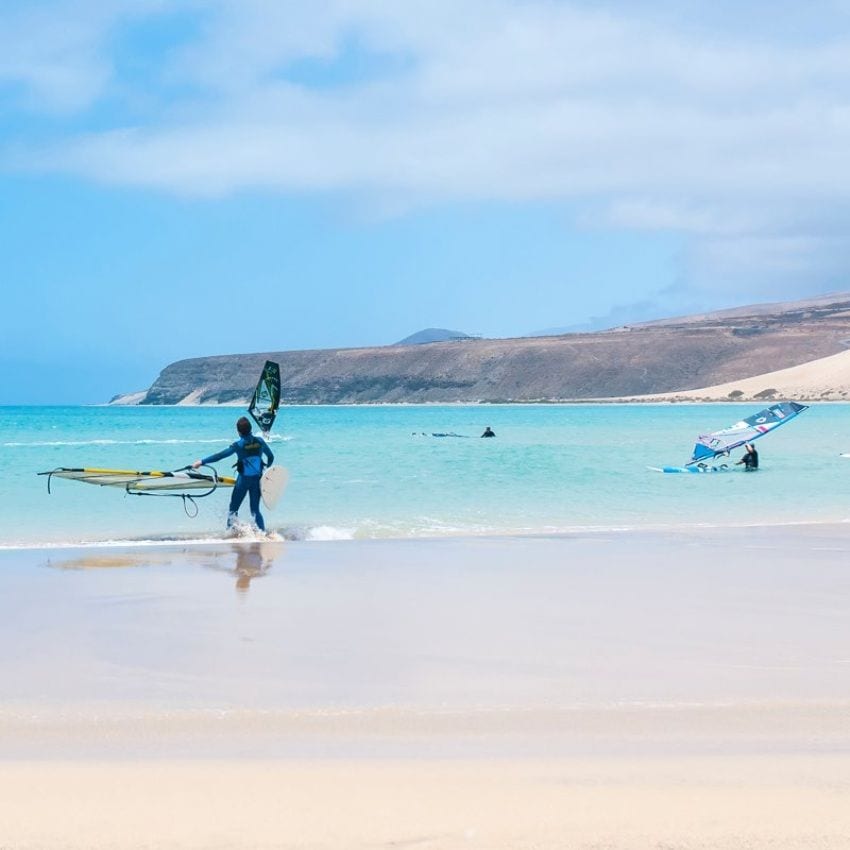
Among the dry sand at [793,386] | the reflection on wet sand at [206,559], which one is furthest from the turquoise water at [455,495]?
the dry sand at [793,386]

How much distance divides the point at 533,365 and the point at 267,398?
496 ft

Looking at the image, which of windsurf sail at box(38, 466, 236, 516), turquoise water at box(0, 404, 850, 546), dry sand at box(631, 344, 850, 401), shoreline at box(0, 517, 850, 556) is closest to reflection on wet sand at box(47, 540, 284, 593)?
shoreline at box(0, 517, 850, 556)

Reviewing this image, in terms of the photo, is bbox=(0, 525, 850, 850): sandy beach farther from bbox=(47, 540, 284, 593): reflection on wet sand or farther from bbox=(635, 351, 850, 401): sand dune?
bbox=(635, 351, 850, 401): sand dune

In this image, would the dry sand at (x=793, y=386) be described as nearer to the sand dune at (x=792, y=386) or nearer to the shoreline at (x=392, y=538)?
the sand dune at (x=792, y=386)

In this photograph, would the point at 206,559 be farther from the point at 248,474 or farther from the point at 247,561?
the point at 248,474

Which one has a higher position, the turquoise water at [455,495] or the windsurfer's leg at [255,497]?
the windsurfer's leg at [255,497]

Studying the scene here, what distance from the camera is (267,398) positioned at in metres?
19.4

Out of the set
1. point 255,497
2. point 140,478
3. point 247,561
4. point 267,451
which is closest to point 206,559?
point 247,561

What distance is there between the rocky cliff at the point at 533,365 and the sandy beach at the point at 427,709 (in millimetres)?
147317

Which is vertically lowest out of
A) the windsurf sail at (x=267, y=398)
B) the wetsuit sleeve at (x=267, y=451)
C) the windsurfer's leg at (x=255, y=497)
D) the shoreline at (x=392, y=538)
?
the shoreline at (x=392, y=538)

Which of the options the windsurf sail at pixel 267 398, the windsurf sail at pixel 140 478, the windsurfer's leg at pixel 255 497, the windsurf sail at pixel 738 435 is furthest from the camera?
the windsurf sail at pixel 738 435

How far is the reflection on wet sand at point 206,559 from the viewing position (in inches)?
443

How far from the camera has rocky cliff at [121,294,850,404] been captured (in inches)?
6240

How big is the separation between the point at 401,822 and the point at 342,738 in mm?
1168
